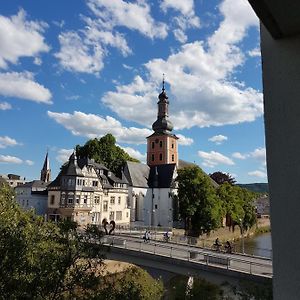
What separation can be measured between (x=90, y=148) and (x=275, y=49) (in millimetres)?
59351

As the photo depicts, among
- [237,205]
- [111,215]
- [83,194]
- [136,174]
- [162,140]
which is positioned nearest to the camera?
[83,194]

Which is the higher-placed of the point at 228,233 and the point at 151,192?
the point at 151,192

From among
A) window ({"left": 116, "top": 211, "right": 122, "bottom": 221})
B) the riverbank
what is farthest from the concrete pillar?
window ({"left": 116, "top": 211, "right": 122, "bottom": 221})

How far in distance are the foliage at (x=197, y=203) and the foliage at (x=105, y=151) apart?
46.0ft

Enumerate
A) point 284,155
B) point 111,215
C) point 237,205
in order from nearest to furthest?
point 284,155, point 111,215, point 237,205

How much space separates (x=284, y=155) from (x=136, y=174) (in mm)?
58318

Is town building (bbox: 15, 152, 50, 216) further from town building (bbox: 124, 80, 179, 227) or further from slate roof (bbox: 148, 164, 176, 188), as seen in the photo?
slate roof (bbox: 148, 164, 176, 188)

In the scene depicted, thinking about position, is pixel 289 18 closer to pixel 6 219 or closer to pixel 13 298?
pixel 13 298

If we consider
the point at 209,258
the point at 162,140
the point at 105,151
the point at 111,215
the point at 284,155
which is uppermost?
the point at 162,140

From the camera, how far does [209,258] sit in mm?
21453

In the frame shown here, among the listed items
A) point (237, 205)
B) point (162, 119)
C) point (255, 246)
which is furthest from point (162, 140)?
point (255, 246)

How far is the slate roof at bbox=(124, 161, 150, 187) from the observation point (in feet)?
196

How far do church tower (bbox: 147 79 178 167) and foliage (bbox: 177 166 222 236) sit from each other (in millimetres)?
19870

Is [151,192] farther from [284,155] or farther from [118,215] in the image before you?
[284,155]
